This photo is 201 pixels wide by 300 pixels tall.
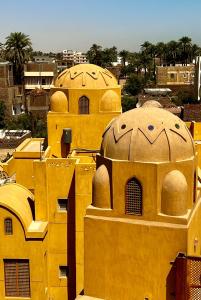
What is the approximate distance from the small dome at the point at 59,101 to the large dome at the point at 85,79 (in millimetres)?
488

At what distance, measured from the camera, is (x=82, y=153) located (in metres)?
19.8

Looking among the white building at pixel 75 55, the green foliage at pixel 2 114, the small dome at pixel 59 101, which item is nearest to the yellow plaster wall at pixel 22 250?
the small dome at pixel 59 101

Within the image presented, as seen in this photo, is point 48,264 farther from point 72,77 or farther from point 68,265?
point 72,77

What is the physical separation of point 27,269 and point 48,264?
1252 millimetres

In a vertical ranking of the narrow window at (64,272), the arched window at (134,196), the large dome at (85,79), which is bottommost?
the narrow window at (64,272)

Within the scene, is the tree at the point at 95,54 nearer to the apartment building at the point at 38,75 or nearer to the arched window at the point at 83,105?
the apartment building at the point at 38,75

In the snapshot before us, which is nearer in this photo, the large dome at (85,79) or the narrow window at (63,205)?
the narrow window at (63,205)

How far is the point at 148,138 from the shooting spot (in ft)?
32.8

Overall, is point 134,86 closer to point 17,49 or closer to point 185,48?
point 185,48

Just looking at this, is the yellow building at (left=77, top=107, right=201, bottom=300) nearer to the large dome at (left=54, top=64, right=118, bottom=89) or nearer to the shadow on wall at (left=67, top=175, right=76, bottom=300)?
the shadow on wall at (left=67, top=175, right=76, bottom=300)

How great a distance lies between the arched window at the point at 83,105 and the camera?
19.8 m

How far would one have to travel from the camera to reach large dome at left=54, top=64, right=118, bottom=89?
19875mm

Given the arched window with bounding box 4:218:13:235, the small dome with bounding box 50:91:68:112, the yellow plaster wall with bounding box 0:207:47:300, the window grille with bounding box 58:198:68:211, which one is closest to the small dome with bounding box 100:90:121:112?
the small dome with bounding box 50:91:68:112

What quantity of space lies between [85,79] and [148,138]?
10497 millimetres
